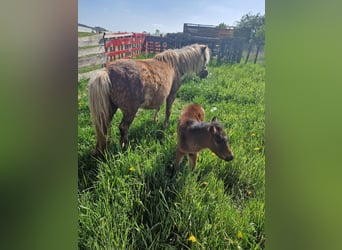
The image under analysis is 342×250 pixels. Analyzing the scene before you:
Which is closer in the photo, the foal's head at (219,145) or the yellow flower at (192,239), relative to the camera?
the yellow flower at (192,239)

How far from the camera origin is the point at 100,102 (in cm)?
176

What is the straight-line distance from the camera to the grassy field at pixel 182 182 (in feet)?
5.46

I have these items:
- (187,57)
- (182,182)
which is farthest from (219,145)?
(187,57)

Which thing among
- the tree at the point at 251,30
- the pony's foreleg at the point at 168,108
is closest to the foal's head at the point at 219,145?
the pony's foreleg at the point at 168,108

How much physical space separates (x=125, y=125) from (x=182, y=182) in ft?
1.48

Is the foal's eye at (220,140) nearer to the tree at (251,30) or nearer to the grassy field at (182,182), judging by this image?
the grassy field at (182,182)

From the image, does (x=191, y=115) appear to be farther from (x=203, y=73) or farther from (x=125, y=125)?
(x=125, y=125)

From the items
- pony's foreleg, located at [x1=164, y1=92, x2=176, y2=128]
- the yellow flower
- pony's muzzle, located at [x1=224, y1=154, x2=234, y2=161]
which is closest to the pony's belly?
pony's foreleg, located at [x1=164, y1=92, x2=176, y2=128]

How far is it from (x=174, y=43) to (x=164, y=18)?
5.9 inches

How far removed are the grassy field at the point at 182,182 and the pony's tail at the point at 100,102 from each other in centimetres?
4
